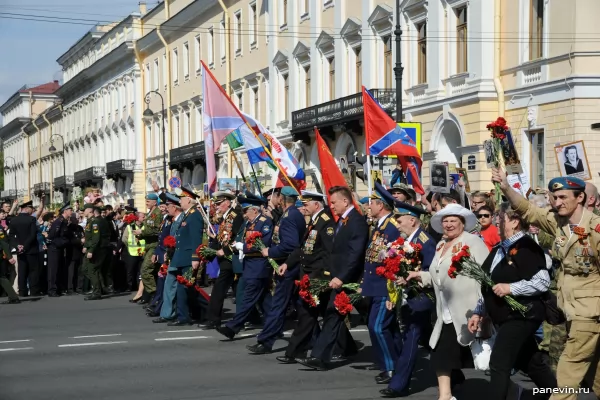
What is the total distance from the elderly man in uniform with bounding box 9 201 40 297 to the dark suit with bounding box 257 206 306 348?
10.2 metres

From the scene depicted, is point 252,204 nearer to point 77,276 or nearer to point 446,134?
point 77,276

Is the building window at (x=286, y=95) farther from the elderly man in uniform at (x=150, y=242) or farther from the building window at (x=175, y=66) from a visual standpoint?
the elderly man in uniform at (x=150, y=242)

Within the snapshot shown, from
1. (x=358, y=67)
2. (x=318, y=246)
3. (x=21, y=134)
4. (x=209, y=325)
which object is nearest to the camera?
(x=318, y=246)

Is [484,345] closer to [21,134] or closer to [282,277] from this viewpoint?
[282,277]

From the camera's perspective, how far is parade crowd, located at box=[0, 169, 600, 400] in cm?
724

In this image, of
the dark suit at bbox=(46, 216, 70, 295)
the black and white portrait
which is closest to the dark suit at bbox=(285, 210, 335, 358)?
the black and white portrait

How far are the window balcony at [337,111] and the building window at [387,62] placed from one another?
93 centimetres

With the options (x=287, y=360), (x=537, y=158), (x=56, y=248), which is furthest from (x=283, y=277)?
(x=537, y=158)

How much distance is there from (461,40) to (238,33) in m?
20.3

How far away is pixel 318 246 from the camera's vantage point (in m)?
10.9

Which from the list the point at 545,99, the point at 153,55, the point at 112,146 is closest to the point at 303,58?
the point at 545,99

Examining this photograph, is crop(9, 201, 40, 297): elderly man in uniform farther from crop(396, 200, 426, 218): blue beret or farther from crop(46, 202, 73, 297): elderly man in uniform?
crop(396, 200, 426, 218): blue beret

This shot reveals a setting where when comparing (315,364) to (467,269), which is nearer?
(467,269)

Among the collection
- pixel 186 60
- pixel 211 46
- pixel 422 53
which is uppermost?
pixel 211 46
